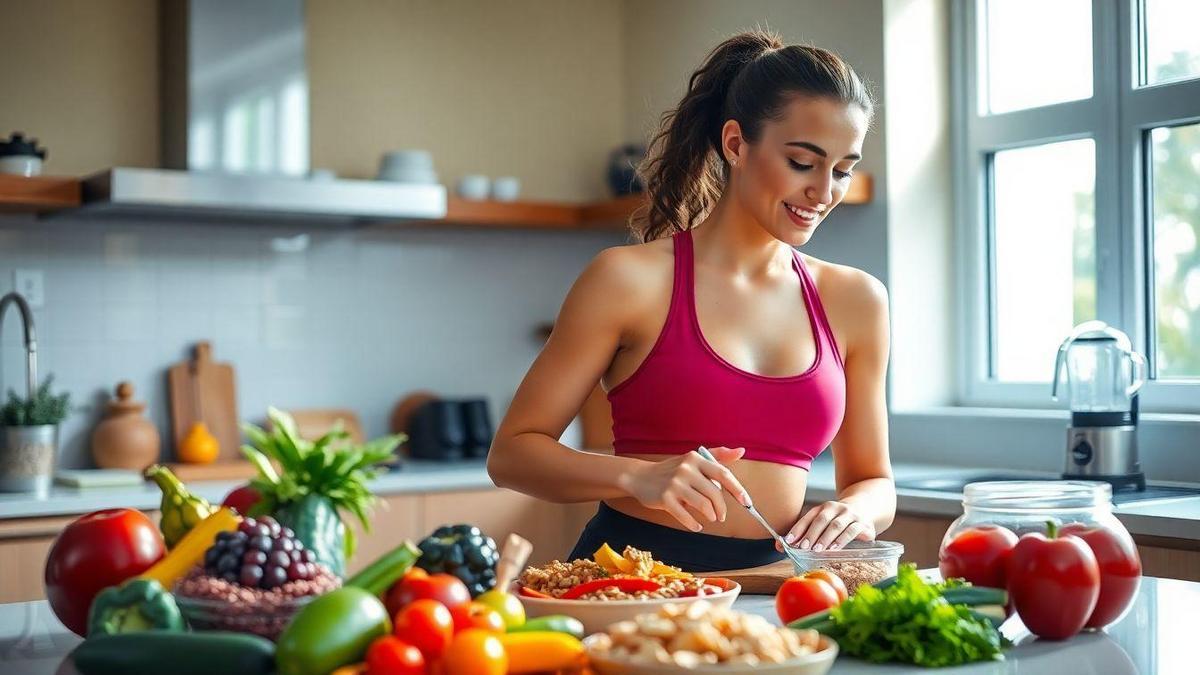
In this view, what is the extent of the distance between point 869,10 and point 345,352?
190 cm

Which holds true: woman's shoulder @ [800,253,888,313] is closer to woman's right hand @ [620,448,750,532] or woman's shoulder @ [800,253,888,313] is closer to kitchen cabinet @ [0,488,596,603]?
woman's right hand @ [620,448,750,532]

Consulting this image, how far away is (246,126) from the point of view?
3.70m

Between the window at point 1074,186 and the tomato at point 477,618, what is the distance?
256 cm

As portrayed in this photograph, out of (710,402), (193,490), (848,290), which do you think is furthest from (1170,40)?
(193,490)

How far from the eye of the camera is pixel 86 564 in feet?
4.47

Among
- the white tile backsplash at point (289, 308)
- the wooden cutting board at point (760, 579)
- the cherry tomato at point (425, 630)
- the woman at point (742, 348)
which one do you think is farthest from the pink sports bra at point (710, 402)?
the white tile backsplash at point (289, 308)

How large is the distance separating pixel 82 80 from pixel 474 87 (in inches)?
48.7

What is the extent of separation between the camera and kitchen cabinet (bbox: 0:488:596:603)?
10.2ft

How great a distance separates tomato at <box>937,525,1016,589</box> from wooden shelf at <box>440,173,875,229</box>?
8.58 ft

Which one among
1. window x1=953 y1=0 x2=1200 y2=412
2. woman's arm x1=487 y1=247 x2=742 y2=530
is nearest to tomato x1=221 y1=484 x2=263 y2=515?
woman's arm x1=487 y1=247 x2=742 y2=530

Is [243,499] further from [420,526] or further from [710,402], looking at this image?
[420,526]

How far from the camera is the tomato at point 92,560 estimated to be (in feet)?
4.47

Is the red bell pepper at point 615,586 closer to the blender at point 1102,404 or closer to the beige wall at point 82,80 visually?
the blender at point 1102,404

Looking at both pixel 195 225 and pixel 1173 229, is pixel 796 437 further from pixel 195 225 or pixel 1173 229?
pixel 195 225
